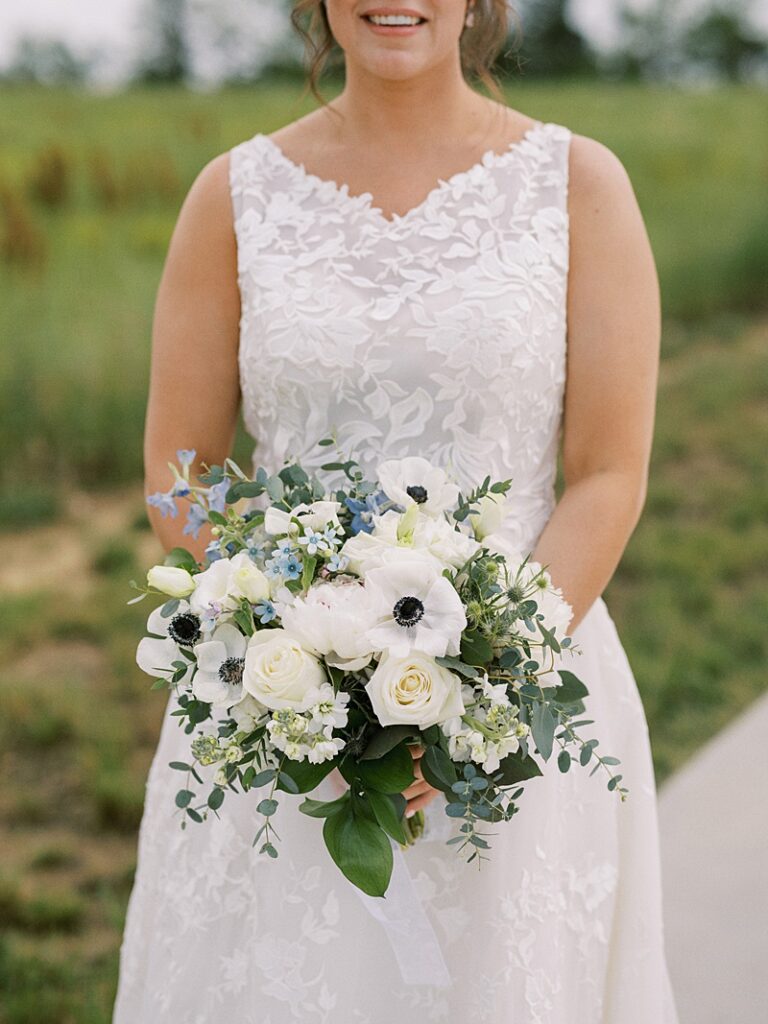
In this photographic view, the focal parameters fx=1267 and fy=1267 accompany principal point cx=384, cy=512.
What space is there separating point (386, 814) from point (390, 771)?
0.06 metres

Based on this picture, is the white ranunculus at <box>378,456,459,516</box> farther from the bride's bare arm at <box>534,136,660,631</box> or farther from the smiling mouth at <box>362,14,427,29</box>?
the smiling mouth at <box>362,14,427,29</box>

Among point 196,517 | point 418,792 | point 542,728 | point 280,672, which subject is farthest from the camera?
point 418,792

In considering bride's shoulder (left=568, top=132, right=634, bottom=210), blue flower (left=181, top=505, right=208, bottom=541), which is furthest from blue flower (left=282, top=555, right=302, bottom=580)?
bride's shoulder (left=568, top=132, right=634, bottom=210)

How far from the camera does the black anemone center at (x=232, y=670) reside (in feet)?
5.25

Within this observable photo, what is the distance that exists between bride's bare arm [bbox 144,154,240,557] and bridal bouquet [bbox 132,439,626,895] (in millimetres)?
496

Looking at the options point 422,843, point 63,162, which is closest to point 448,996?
point 422,843

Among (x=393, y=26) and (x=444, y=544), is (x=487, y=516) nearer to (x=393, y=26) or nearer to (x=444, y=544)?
(x=444, y=544)

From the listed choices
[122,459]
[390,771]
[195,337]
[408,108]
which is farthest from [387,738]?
[122,459]

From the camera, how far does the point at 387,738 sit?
164 centimetres

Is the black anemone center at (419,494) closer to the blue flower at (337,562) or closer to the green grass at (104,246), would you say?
the blue flower at (337,562)

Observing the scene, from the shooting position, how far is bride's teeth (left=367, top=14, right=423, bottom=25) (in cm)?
202

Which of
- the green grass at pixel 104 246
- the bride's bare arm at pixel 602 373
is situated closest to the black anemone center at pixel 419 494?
the bride's bare arm at pixel 602 373

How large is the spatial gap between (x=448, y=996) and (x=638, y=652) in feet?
10.6

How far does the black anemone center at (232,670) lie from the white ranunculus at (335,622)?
0.08 meters
